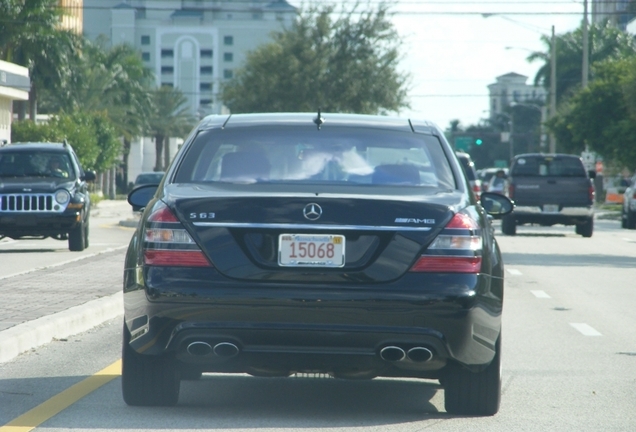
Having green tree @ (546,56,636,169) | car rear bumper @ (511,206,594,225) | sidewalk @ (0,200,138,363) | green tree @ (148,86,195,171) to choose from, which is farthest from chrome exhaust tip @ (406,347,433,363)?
green tree @ (148,86,195,171)

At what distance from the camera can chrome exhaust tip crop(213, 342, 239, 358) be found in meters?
6.09

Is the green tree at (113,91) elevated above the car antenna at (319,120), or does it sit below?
above

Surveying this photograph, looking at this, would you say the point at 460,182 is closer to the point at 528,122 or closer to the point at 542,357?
the point at 542,357

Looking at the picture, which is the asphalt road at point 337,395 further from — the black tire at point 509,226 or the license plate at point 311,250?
the black tire at point 509,226

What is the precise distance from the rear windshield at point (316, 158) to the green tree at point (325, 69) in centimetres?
5817

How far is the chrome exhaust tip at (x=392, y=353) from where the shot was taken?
6.05m

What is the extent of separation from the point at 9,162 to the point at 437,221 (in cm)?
1679

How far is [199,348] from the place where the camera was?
6.14 metres

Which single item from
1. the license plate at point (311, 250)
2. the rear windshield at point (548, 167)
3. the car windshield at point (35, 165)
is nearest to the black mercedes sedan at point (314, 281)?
the license plate at point (311, 250)

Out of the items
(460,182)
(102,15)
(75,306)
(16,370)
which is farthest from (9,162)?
(102,15)

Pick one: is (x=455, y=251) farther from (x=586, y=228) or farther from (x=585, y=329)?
(x=586, y=228)

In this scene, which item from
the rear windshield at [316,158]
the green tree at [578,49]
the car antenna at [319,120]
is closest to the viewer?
the rear windshield at [316,158]

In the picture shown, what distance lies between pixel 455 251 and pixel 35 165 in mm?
16607

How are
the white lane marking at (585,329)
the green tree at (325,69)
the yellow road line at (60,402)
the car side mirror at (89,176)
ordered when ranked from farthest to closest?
1. the green tree at (325,69)
2. the car side mirror at (89,176)
3. the white lane marking at (585,329)
4. the yellow road line at (60,402)
